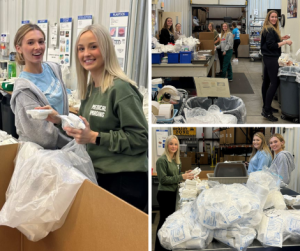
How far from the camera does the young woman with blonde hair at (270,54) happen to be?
3359 mm

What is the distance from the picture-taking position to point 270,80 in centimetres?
372

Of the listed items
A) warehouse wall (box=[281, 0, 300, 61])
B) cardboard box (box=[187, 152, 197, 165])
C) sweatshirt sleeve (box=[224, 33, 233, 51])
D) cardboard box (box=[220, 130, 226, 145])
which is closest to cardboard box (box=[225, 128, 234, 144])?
cardboard box (box=[220, 130, 226, 145])

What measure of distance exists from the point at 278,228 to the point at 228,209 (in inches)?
9.3

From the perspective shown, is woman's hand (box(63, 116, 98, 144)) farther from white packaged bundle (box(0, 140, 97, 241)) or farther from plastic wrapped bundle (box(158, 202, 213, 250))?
plastic wrapped bundle (box(158, 202, 213, 250))

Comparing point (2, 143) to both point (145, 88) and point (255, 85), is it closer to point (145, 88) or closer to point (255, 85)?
point (145, 88)

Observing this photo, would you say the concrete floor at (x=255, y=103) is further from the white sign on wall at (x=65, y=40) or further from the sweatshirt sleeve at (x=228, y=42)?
the white sign on wall at (x=65, y=40)

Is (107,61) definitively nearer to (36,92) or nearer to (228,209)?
(36,92)

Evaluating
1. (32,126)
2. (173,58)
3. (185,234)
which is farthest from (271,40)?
(32,126)

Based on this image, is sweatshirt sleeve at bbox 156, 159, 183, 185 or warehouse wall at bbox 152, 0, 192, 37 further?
warehouse wall at bbox 152, 0, 192, 37

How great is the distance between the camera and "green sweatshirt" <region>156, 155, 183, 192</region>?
7.90ft

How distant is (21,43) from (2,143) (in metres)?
0.80

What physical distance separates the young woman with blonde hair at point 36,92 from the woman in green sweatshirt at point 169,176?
0.69 metres

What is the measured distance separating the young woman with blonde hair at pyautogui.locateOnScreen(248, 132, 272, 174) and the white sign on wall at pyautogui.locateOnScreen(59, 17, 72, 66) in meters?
3.37

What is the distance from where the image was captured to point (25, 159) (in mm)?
1688
